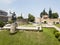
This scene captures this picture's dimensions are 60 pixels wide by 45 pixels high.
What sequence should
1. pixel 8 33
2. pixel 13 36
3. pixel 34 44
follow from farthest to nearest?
pixel 8 33
pixel 13 36
pixel 34 44

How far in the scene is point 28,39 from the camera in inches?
960

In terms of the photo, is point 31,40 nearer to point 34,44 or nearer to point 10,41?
point 34,44

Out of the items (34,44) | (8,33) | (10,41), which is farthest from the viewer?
(8,33)

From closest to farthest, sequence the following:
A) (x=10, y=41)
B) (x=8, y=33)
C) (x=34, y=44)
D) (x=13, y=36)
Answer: (x=34, y=44) < (x=10, y=41) < (x=13, y=36) < (x=8, y=33)

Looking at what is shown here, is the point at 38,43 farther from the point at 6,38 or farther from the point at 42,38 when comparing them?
the point at 6,38

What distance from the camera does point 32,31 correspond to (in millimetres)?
28391

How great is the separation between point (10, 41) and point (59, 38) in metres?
8.06

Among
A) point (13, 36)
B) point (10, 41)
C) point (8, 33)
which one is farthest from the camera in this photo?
point (8, 33)

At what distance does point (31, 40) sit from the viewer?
942 inches

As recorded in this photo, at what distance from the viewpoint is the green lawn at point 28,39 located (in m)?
23.2

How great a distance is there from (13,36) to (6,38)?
134 centimetres

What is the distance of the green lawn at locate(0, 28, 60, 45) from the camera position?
23.2m

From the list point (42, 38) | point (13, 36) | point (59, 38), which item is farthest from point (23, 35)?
point (59, 38)

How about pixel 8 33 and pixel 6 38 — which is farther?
pixel 8 33
